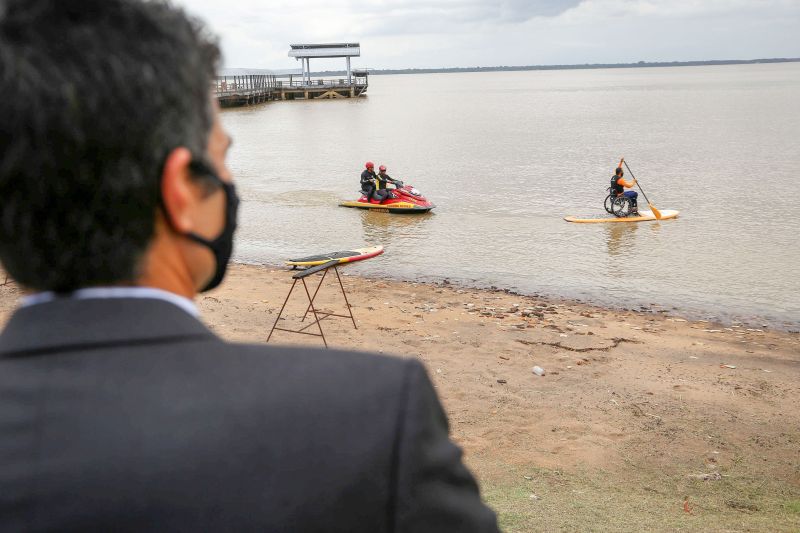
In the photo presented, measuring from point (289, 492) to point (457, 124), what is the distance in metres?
74.3

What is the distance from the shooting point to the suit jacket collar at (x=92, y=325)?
1063 mm

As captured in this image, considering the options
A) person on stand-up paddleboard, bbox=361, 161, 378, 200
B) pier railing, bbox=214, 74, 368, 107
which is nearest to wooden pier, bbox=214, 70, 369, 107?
pier railing, bbox=214, 74, 368, 107

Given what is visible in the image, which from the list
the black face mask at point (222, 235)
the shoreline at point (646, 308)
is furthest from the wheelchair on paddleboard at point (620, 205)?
the black face mask at point (222, 235)

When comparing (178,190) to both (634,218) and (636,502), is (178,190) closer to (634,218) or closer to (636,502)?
(636,502)

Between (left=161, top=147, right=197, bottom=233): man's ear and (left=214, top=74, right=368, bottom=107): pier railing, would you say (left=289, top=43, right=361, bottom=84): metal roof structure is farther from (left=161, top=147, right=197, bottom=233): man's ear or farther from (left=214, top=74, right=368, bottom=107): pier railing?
(left=161, top=147, right=197, bottom=233): man's ear

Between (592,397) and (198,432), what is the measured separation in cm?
801

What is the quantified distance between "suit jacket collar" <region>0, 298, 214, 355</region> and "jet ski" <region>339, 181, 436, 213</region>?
22304mm

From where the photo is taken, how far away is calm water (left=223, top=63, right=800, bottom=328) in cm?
1642

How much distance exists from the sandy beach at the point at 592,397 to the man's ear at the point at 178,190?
4544 mm

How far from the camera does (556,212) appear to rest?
81.9 feet

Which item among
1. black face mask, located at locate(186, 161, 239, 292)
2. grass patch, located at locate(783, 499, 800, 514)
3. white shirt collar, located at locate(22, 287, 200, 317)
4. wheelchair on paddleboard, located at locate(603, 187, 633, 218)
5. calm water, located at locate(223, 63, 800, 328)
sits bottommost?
calm water, located at locate(223, 63, 800, 328)

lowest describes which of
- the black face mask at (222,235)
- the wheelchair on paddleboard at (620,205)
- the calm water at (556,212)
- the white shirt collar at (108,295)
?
the calm water at (556,212)

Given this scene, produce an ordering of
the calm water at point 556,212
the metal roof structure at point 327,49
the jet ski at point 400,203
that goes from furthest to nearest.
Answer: the metal roof structure at point 327,49, the jet ski at point 400,203, the calm water at point 556,212

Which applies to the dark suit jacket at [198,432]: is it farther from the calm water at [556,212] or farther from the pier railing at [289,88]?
the pier railing at [289,88]
